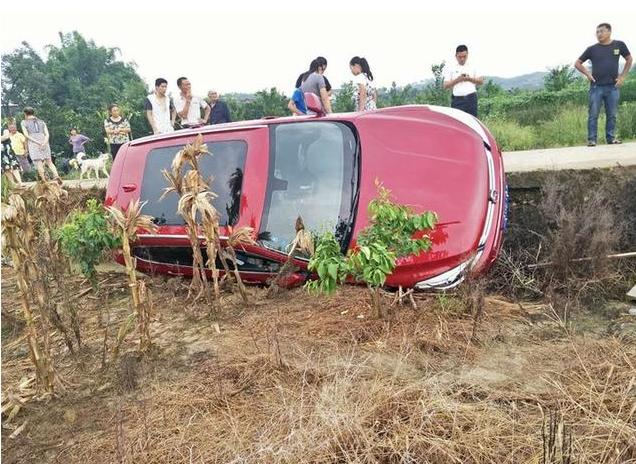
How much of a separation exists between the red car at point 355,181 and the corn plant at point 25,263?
4.82 ft

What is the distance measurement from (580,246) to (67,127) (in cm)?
2768

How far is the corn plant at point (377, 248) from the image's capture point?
3041mm

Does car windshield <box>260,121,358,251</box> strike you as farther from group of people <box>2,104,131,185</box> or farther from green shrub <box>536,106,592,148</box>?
green shrub <box>536,106,592,148</box>

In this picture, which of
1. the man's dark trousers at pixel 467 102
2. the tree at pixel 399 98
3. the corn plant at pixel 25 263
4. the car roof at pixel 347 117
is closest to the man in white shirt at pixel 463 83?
the man's dark trousers at pixel 467 102

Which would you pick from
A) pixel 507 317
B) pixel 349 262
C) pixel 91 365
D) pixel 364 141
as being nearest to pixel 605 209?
pixel 507 317

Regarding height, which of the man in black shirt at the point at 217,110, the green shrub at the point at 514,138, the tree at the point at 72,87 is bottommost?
the green shrub at the point at 514,138

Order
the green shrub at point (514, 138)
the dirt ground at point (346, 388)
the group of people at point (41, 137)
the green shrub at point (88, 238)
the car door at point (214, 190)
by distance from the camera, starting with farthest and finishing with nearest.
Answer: the green shrub at point (514, 138)
the group of people at point (41, 137)
the green shrub at point (88, 238)
the car door at point (214, 190)
the dirt ground at point (346, 388)

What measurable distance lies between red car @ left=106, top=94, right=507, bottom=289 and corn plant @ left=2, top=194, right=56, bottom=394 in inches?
57.8

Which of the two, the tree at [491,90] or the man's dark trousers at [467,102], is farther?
the tree at [491,90]

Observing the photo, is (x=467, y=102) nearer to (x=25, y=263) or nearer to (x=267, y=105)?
(x=25, y=263)

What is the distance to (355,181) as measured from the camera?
144 inches

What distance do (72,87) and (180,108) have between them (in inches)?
1680

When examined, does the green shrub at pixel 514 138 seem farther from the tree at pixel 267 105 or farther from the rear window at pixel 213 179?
the tree at pixel 267 105

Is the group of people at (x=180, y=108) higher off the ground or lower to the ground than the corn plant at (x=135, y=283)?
higher
